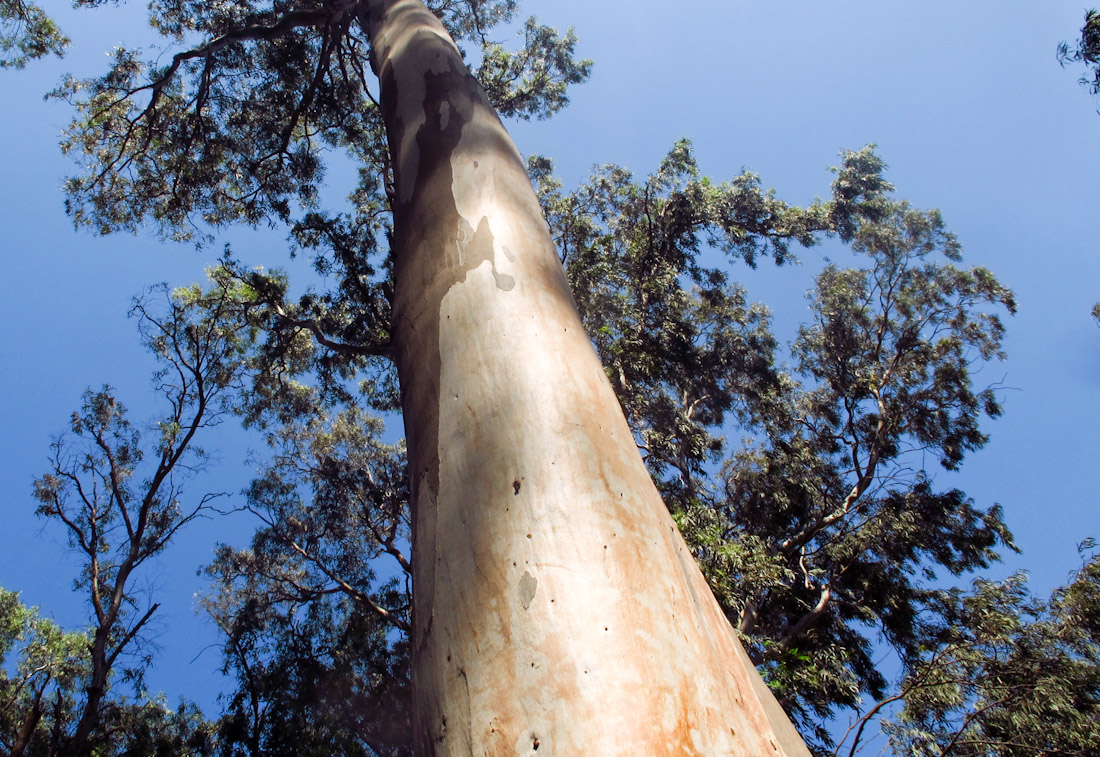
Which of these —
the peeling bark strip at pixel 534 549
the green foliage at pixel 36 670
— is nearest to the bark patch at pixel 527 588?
the peeling bark strip at pixel 534 549

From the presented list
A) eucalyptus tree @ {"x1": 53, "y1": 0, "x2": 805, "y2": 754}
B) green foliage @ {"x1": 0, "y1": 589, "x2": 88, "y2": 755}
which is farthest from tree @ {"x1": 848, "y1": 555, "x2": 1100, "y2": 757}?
green foliage @ {"x1": 0, "y1": 589, "x2": 88, "y2": 755}

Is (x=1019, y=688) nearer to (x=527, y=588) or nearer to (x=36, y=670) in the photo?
(x=527, y=588)

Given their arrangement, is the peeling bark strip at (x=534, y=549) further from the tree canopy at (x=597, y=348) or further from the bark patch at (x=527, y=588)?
the tree canopy at (x=597, y=348)

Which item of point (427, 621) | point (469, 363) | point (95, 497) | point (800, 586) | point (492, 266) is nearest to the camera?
point (427, 621)

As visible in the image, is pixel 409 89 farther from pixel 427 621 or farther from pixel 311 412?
pixel 311 412

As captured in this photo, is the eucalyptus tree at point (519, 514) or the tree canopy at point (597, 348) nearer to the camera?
the eucalyptus tree at point (519, 514)

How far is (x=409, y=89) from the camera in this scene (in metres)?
2.18

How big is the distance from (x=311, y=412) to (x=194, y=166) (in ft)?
11.2

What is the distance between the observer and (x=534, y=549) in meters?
0.77

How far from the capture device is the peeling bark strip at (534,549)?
646mm

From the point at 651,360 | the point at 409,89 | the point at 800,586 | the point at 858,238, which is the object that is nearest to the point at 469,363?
the point at 409,89

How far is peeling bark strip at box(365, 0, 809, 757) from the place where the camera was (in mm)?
646

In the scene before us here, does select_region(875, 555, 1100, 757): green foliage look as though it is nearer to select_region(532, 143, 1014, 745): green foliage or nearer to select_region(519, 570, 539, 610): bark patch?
select_region(532, 143, 1014, 745): green foliage

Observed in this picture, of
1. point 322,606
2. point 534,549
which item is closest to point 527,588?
point 534,549
